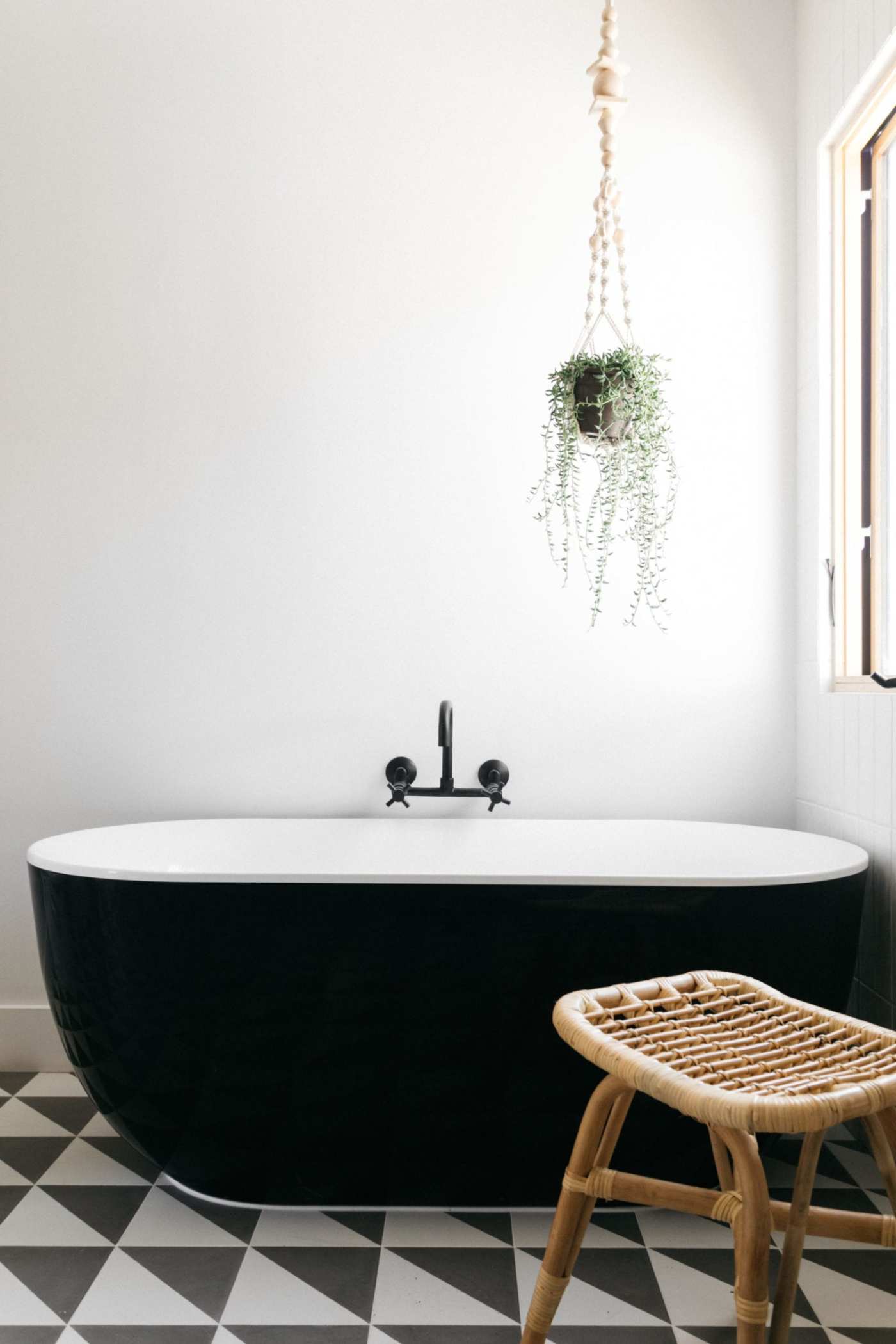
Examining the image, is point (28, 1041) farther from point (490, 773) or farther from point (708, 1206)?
point (708, 1206)

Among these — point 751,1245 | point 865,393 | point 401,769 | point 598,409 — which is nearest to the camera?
point 751,1245

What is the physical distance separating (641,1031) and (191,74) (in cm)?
263

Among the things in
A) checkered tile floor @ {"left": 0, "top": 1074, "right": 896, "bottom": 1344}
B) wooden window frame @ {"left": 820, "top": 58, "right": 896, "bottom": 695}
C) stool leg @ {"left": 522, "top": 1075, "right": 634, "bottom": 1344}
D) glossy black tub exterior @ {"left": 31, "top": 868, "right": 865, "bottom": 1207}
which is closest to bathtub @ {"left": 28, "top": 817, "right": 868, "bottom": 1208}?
glossy black tub exterior @ {"left": 31, "top": 868, "right": 865, "bottom": 1207}

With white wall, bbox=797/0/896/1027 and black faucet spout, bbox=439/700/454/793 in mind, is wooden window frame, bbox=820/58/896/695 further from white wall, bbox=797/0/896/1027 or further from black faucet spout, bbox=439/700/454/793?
black faucet spout, bbox=439/700/454/793

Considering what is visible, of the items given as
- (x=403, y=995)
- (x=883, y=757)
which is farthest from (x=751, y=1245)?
(x=883, y=757)

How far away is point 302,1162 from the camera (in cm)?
189

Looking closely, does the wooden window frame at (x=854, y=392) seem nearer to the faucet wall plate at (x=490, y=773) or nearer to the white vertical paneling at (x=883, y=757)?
the white vertical paneling at (x=883, y=757)

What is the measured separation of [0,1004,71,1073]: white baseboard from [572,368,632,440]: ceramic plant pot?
79.8 inches

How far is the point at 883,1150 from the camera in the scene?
4.40 ft

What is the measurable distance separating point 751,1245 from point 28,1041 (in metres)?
2.14

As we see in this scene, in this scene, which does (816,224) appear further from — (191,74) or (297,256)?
(191,74)

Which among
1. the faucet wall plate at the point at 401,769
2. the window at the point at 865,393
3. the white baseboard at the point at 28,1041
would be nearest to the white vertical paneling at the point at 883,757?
the window at the point at 865,393

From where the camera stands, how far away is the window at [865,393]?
91.2 inches

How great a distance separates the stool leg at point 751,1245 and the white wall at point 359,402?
1545mm
